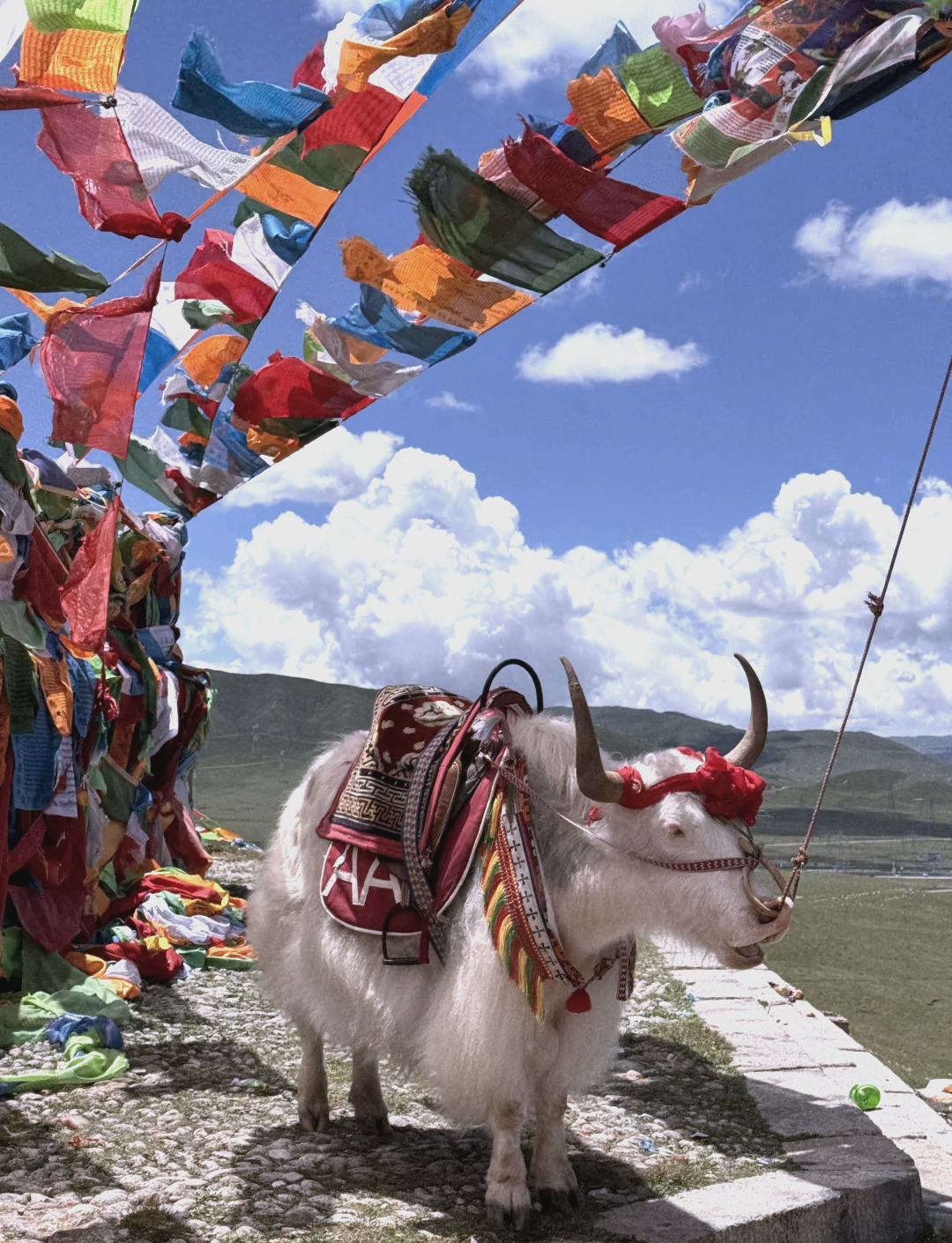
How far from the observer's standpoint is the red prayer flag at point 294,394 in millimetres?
4887

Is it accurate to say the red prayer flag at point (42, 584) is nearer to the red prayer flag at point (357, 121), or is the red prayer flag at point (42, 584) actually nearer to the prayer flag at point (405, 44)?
the red prayer flag at point (357, 121)

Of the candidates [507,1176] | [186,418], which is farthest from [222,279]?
[507,1176]

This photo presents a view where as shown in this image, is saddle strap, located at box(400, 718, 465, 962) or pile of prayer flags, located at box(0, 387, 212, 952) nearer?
saddle strap, located at box(400, 718, 465, 962)

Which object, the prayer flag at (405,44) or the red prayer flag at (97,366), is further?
the red prayer flag at (97,366)

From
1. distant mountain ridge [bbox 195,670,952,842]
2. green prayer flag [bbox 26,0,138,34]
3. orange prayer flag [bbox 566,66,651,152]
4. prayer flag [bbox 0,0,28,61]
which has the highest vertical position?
orange prayer flag [bbox 566,66,651,152]

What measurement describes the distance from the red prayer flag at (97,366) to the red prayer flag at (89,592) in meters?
0.78

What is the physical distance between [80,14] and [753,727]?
9.50ft

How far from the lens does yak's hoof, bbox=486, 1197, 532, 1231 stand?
3223 mm

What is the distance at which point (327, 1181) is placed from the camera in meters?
3.60

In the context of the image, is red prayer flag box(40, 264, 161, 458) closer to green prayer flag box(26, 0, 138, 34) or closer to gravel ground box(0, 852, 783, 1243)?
green prayer flag box(26, 0, 138, 34)

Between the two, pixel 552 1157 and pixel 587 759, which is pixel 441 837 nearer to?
pixel 587 759

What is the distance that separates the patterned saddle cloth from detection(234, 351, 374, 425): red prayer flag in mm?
1619

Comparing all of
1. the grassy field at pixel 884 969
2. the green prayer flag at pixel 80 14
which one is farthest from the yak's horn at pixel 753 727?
the grassy field at pixel 884 969

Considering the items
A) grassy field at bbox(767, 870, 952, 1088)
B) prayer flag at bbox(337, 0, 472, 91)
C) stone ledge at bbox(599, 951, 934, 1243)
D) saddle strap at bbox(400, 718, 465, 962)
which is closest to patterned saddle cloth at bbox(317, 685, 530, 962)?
saddle strap at bbox(400, 718, 465, 962)
